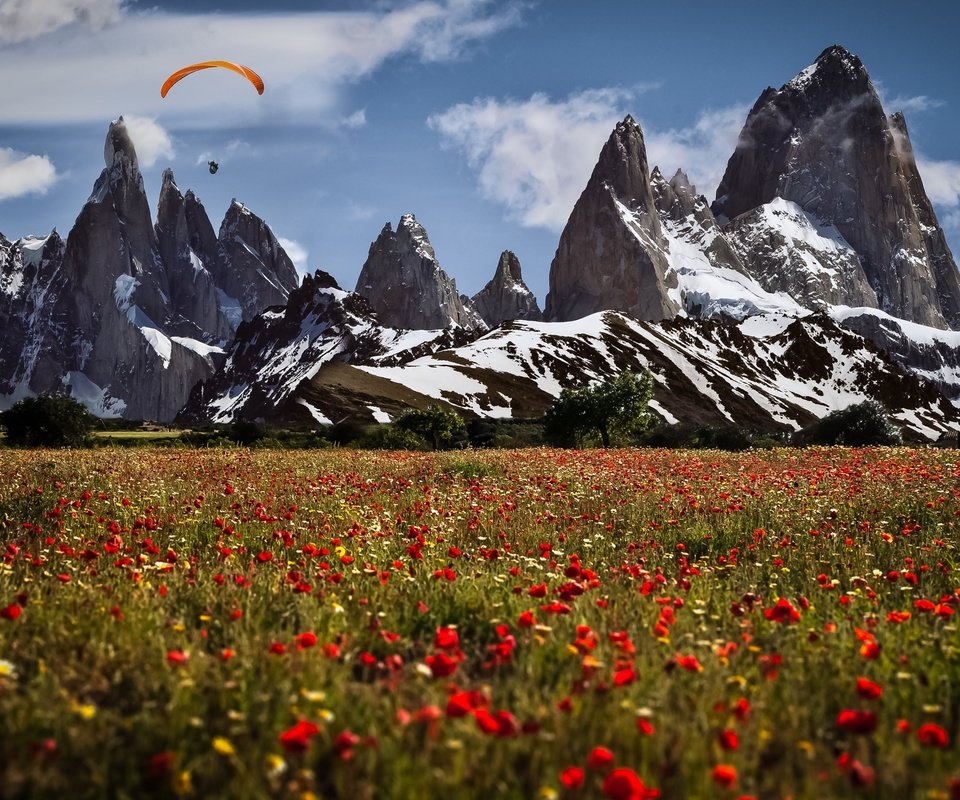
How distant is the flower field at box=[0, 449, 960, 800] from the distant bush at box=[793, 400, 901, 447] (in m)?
38.3

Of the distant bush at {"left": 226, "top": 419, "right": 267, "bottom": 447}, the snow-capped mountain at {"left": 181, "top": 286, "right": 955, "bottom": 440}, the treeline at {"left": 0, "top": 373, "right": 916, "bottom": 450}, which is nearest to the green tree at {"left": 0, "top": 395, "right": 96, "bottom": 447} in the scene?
the treeline at {"left": 0, "top": 373, "right": 916, "bottom": 450}

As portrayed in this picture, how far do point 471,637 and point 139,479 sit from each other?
33.6 ft

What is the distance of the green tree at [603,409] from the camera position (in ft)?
174

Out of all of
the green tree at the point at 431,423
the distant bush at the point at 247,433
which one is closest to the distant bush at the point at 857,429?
the green tree at the point at 431,423

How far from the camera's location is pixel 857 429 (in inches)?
1775

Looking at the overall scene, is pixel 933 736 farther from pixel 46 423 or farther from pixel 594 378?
pixel 594 378

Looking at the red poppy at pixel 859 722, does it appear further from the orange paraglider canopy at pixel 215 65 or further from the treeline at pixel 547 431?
the treeline at pixel 547 431

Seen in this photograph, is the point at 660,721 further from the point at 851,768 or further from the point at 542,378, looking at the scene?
the point at 542,378

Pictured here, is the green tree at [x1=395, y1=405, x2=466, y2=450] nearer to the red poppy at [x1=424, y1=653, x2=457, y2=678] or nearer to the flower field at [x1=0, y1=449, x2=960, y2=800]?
the flower field at [x1=0, y1=449, x2=960, y2=800]

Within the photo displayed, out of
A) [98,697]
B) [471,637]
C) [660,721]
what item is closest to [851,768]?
[660,721]

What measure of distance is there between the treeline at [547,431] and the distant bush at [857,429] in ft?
0.18

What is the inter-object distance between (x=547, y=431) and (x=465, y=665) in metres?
52.1

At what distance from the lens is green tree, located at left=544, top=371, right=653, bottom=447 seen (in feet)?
174

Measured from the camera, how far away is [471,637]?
5.12 m
